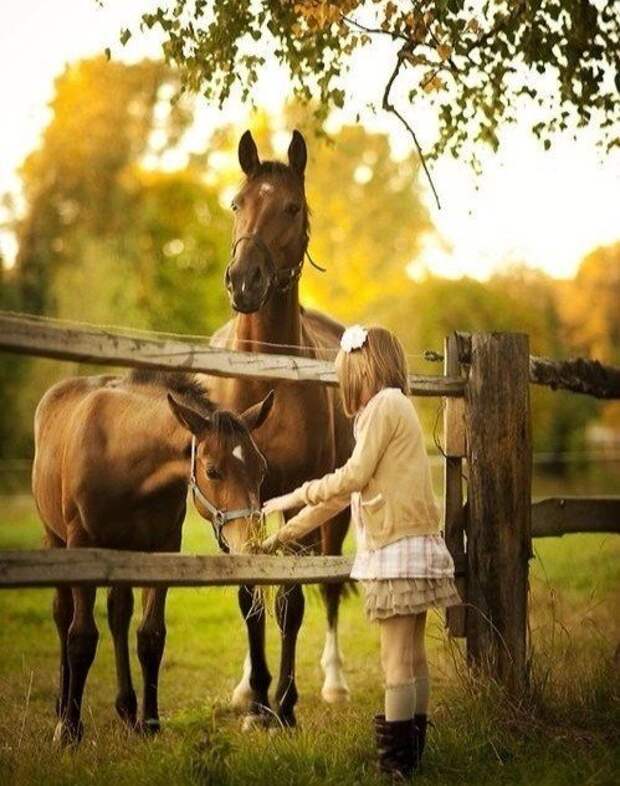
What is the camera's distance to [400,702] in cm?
482

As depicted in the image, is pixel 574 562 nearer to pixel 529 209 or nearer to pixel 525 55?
pixel 525 55

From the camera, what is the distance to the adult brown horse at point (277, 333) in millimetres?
7098

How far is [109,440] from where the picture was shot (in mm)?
6863

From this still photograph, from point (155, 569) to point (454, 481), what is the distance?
6.30ft

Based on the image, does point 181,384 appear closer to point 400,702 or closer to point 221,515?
point 221,515

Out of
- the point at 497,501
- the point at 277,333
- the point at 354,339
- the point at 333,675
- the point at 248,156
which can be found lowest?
the point at 333,675

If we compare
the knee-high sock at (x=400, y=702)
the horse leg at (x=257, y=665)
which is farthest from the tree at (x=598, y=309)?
the knee-high sock at (x=400, y=702)

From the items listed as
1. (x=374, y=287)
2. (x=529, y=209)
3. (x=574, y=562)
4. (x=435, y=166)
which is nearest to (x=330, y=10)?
(x=435, y=166)

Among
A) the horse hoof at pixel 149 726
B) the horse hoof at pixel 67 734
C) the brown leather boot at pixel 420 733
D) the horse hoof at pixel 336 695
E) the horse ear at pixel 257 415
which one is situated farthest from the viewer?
the horse hoof at pixel 336 695

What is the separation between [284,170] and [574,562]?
749cm

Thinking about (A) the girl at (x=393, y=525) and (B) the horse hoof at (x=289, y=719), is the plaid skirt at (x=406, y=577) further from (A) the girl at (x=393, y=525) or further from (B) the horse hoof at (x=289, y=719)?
(B) the horse hoof at (x=289, y=719)

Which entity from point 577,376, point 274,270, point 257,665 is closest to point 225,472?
point 274,270

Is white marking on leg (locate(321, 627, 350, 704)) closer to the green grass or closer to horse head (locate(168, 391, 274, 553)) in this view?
the green grass

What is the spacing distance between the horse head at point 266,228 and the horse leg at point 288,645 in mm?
1755
